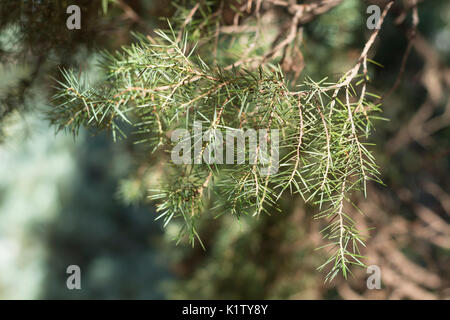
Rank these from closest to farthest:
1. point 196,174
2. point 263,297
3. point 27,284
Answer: point 196,174, point 263,297, point 27,284

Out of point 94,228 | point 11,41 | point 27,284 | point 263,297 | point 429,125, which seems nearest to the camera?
point 11,41

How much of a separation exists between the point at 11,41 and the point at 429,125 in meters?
1.20

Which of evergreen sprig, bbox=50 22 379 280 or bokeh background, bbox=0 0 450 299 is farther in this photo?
bokeh background, bbox=0 0 450 299

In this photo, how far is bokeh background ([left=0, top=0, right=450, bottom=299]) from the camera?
0.52m

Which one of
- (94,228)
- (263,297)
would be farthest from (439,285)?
(94,228)

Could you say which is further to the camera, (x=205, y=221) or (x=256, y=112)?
(x=205, y=221)

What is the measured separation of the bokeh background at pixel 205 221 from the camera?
1.71 ft

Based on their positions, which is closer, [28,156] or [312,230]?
[312,230]

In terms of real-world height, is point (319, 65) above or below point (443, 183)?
above

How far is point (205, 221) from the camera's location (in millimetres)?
976

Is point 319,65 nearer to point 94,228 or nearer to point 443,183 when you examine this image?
point 443,183

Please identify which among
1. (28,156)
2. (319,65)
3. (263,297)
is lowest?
(263,297)

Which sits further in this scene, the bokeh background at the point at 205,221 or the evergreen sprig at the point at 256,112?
the bokeh background at the point at 205,221

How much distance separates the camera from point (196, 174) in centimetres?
37
